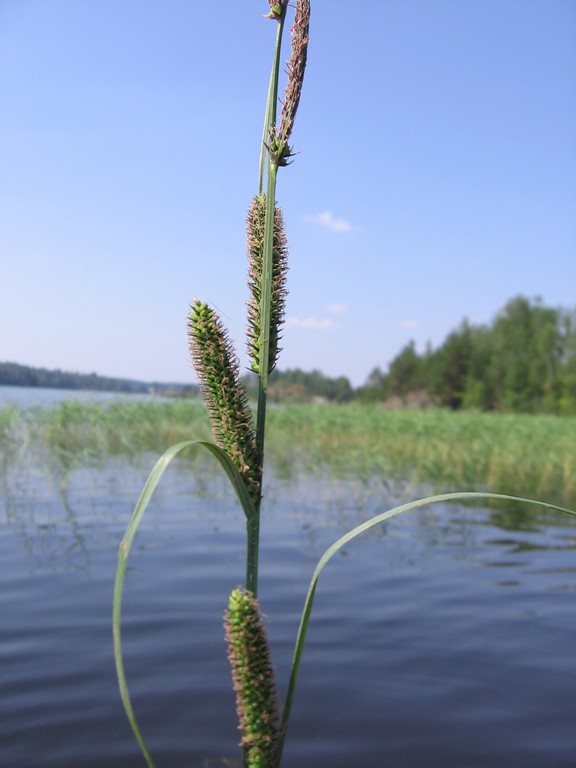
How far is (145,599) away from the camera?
16.7 feet

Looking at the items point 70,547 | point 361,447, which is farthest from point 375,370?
point 70,547

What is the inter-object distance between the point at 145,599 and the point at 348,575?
1.74 metres

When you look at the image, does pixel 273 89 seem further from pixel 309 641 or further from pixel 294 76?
pixel 309 641

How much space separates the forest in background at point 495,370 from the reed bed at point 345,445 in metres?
40.3

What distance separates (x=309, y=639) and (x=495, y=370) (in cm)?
7136

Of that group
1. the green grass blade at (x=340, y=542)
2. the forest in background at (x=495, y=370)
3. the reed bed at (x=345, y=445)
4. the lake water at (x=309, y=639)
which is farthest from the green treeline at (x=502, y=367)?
the green grass blade at (x=340, y=542)

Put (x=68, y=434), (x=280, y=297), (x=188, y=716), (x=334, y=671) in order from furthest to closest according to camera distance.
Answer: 1. (x=68, y=434)
2. (x=334, y=671)
3. (x=188, y=716)
4. (x=280, y=297)

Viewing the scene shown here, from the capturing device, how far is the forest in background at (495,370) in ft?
221

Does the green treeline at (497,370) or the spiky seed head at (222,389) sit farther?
the green treeline at (497,370)

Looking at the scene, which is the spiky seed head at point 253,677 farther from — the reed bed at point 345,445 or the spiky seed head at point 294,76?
the reed bed at point 345,445

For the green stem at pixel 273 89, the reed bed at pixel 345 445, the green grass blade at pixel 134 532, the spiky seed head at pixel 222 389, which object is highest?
the green stem at pixel 273 89

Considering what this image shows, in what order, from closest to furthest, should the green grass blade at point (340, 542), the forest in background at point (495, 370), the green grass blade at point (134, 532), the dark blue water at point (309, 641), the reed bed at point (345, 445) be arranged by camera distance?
the green grass blade at point (134, 532) < the green grass blade at point (340, 542) < the dark blue water at point (309, 641) < the reed bed at point (345, 445) < the forest in background at point (495, 370)

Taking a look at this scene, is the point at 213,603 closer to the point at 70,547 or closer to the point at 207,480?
the point at 70,547

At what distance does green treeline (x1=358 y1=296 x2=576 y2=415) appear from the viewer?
6762 cm
